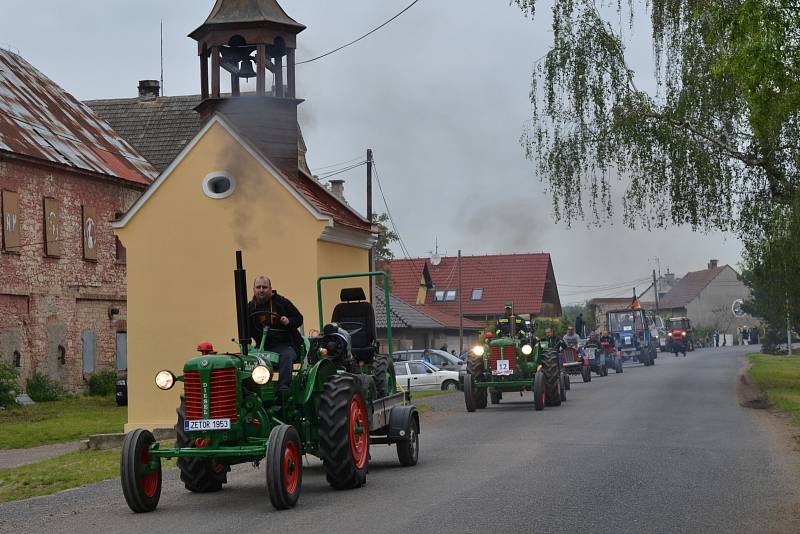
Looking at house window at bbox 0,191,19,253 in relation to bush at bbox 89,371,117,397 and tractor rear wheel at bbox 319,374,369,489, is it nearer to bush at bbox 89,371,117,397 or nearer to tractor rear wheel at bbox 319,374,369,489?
bush at bbox 89,371,117,397

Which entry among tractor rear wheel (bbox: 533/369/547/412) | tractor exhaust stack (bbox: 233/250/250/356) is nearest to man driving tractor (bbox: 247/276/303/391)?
tractor exhaust stack (bbox: 233/250/250/356)

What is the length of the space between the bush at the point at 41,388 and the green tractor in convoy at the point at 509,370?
16294 mm

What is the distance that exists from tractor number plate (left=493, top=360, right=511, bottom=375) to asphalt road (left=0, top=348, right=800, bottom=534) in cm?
598

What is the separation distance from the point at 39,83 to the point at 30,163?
28.8 ft

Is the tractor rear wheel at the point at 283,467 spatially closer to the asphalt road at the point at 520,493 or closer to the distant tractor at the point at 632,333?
the asphalt road at the point at 520,493

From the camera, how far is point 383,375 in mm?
14531

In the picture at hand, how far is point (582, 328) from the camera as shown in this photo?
3362 cm

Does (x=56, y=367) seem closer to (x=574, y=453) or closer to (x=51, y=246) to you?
(x=51, y=246)

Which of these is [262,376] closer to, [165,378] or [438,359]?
[165,378]

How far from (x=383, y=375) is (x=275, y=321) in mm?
2928

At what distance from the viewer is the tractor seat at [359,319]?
1471 centimetres

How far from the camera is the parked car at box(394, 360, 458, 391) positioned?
135ft

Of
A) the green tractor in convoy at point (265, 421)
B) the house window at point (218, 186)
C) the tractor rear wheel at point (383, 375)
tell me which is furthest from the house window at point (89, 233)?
the green tractor in convoy at point (265, 421)

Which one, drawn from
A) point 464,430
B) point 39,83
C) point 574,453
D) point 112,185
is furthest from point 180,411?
point 39,83
